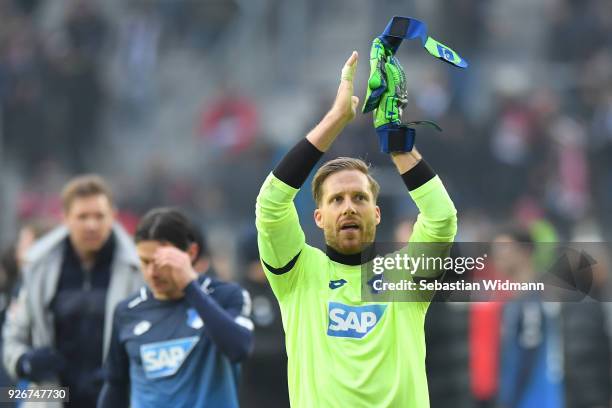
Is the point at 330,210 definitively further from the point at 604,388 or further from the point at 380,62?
the point at 604,388

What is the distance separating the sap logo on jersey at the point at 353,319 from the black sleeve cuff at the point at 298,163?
1.68 ft

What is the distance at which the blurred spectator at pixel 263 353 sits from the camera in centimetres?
934

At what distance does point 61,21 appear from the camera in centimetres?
1908

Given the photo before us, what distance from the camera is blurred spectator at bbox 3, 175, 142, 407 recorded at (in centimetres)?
710

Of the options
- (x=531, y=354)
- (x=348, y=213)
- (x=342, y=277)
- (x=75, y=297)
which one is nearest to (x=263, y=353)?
(x=531, y=354)

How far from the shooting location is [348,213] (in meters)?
5.09

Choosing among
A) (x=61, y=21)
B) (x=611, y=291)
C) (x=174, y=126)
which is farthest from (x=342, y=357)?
(x=61, y=21)

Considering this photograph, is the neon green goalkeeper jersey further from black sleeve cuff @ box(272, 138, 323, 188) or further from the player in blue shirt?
the player in blue shirt

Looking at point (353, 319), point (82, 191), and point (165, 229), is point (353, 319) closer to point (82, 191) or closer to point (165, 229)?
point (165, 229)

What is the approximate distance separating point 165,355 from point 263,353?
3454mm

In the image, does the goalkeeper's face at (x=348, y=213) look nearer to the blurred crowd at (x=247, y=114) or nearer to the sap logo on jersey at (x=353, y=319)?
the sap logo on jersey at (x=353, y=319)

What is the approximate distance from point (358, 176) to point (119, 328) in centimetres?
163

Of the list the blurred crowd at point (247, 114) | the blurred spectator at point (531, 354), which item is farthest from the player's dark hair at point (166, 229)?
the blurred crowd at point (247, 114)

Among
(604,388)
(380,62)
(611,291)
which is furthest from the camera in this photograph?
(611,291)
